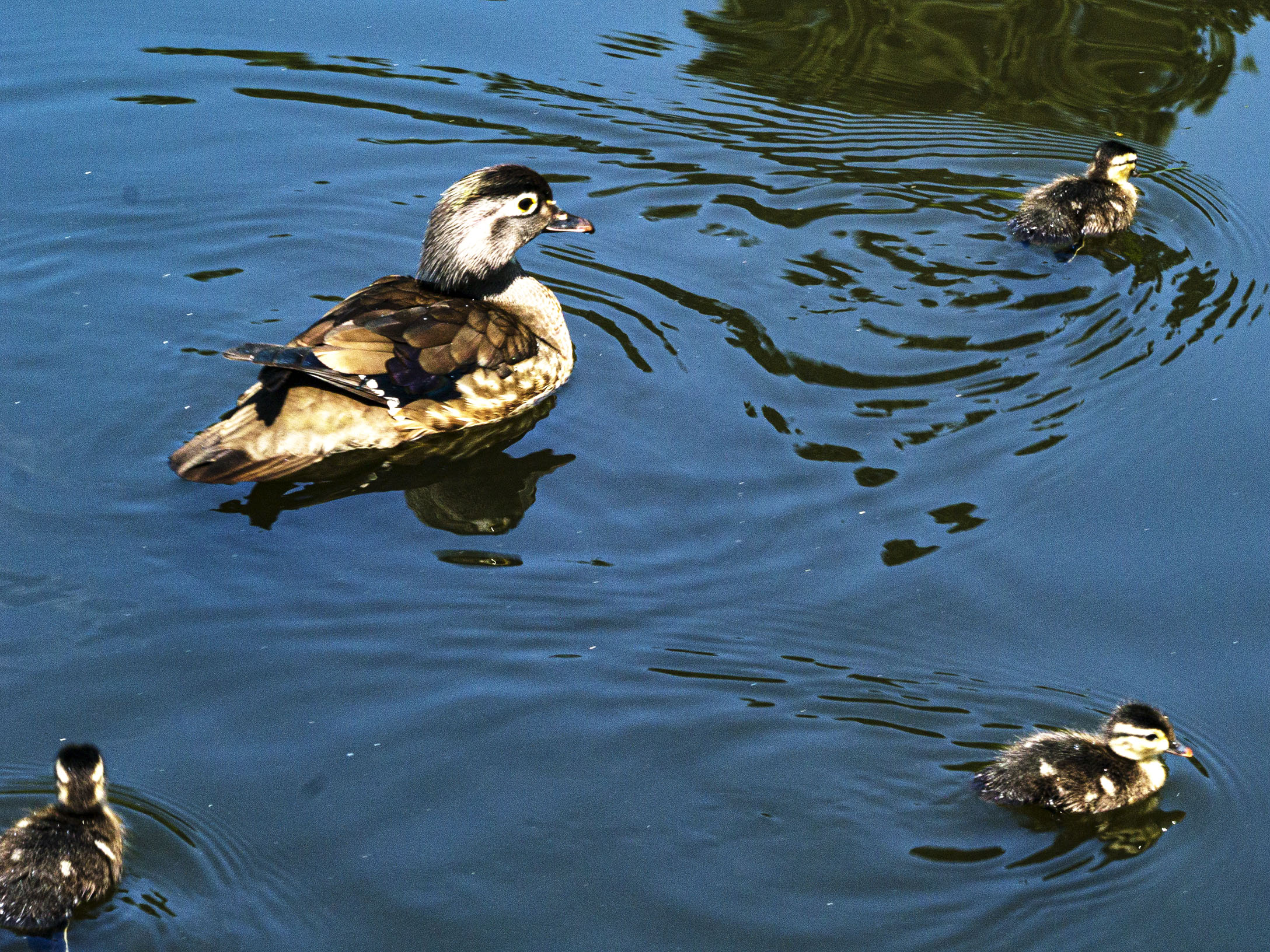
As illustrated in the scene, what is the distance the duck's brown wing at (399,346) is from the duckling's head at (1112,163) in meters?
3.52

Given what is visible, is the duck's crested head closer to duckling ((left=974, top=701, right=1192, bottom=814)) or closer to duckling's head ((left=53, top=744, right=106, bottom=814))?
duckling ((left=974, top=701, right=1192, bottom=814))

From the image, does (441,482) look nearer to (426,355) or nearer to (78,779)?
(426,355)

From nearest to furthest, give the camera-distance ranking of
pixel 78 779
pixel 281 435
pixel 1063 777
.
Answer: pixel 78 779 < pixel 1063 777 < pixel 281 435

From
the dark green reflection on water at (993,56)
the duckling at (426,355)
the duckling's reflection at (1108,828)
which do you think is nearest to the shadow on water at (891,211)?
the dark green reflection on water at (993,56)

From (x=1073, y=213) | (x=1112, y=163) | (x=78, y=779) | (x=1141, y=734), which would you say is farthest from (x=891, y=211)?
(x=78, y=779)

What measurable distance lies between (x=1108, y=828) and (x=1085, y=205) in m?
4.28

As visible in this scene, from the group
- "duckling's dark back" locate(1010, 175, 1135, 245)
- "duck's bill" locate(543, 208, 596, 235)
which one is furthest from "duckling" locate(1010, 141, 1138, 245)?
"duck's bill" locate(543, 208, 596, 235)

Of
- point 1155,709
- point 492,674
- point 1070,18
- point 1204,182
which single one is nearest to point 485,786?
point 492,674

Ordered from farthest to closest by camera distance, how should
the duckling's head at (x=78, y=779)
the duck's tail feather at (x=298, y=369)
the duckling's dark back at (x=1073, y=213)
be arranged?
1. the duckling's dark back at (x=1073, y=213)
2. the duck's tail feather at (x=298, y=369)
3. the duckling's head at (x=78, y=779)

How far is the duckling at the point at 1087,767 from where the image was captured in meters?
4.74

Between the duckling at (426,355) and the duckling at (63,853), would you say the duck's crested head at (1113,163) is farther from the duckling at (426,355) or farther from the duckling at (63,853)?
the duckling at (63,853)

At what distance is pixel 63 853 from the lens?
13.7 ft

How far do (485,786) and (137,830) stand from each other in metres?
1.08

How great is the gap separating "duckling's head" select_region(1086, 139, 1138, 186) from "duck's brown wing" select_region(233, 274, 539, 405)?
11.6 feet
